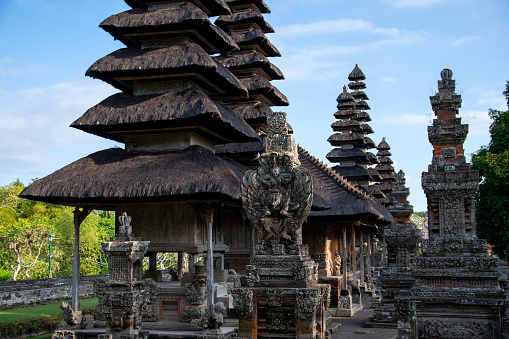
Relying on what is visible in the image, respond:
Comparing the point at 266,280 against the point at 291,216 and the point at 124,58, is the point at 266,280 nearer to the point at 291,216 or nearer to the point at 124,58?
the point at 291,216

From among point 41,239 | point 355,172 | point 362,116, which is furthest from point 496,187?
point 41,239

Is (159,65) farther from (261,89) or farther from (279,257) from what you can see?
(279,257)

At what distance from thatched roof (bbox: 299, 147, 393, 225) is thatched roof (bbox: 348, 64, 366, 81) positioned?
58.1ft

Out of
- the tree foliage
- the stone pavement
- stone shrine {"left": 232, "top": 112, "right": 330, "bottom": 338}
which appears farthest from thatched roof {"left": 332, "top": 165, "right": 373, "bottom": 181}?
stone shrine {"left": 232, "top": 112, "right": 330, "bottom": 338}

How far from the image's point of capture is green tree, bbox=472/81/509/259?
29.5m

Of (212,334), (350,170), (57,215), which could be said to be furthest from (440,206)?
(57,215)

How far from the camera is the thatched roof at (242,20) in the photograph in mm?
26875

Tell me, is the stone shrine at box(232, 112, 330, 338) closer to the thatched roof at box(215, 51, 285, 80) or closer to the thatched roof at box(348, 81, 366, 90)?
the thatched roof at box(215, 51, 285, 80)

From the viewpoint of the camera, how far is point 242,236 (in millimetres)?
22547

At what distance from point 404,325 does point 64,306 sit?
31.0ft

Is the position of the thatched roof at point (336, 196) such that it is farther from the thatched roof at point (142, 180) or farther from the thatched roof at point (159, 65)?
the thatched roof at point (159, 65)

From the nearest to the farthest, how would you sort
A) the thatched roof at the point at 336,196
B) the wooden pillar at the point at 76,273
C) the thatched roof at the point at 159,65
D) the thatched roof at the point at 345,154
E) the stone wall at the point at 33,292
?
the wooden pillar at the point at 76,273, the thatched roof at the point at 159,65, the stone wall at the point at 33,292, the thatched roof at the point at 336,196, the thatched roof at the point at 345,154

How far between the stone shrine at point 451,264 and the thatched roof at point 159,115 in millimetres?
6779

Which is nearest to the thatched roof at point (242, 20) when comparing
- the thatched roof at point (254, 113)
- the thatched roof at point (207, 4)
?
the thatched roof at point (254, 113)
